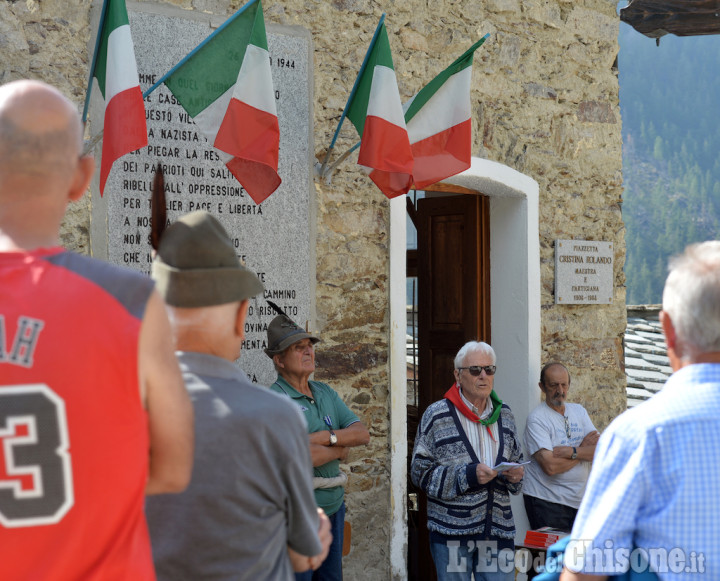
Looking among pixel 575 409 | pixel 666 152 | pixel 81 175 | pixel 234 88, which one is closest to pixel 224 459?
pixel 81 175

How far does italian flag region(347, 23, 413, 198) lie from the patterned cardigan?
124 centimetres

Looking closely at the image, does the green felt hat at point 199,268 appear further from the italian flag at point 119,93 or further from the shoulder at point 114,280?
the italian flag at point 119,93

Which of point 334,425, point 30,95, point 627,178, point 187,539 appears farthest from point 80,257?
point 627,178

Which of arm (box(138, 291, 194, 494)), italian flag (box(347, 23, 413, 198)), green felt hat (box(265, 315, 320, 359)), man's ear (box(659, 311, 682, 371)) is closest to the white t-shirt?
green felt hat (box(265, 315, 320, 359))

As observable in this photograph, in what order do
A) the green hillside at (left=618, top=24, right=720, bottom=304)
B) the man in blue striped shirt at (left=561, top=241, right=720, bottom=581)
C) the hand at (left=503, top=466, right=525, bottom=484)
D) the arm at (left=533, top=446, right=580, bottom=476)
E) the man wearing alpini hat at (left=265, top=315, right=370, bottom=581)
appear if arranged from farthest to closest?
the green hillside at (left=618, top=24, right=720, bottom=304)
the arm at (left=533, top=446, right=580, bottom=476)
the hand at (left=503, top=466, right=525, bottom=484)
the man wearing alpini hat at (left=265, top=315, right=370, bottom=581)
the man in blue striped shirt at (left=561, top=241, right=720, bottom=581)

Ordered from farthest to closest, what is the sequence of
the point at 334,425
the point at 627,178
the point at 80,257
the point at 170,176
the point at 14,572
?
the point at 627,178
the point at 170,176
the point at 334,425
the point at 80,257
the point at 14,572

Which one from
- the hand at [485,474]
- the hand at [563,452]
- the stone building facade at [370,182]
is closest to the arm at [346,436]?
the hand at [485,474]

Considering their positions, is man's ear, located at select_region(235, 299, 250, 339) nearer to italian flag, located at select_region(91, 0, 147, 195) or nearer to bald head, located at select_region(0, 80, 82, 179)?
bald head, located at select_region(0, 80, 82, 179)

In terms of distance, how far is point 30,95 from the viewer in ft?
4.65

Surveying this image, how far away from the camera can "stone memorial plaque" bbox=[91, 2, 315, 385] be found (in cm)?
421

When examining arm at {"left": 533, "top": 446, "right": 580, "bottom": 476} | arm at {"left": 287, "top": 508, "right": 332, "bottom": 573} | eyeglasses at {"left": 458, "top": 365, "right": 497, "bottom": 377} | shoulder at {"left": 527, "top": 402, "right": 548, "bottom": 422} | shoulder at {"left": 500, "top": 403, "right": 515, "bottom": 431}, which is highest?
eyeglasses at {"left": 458, "top": 365, "right": 497, "bottom": 377}

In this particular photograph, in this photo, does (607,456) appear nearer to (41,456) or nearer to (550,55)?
(41,456)

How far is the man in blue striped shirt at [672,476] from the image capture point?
1.68 metres

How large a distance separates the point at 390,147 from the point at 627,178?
71.2m
